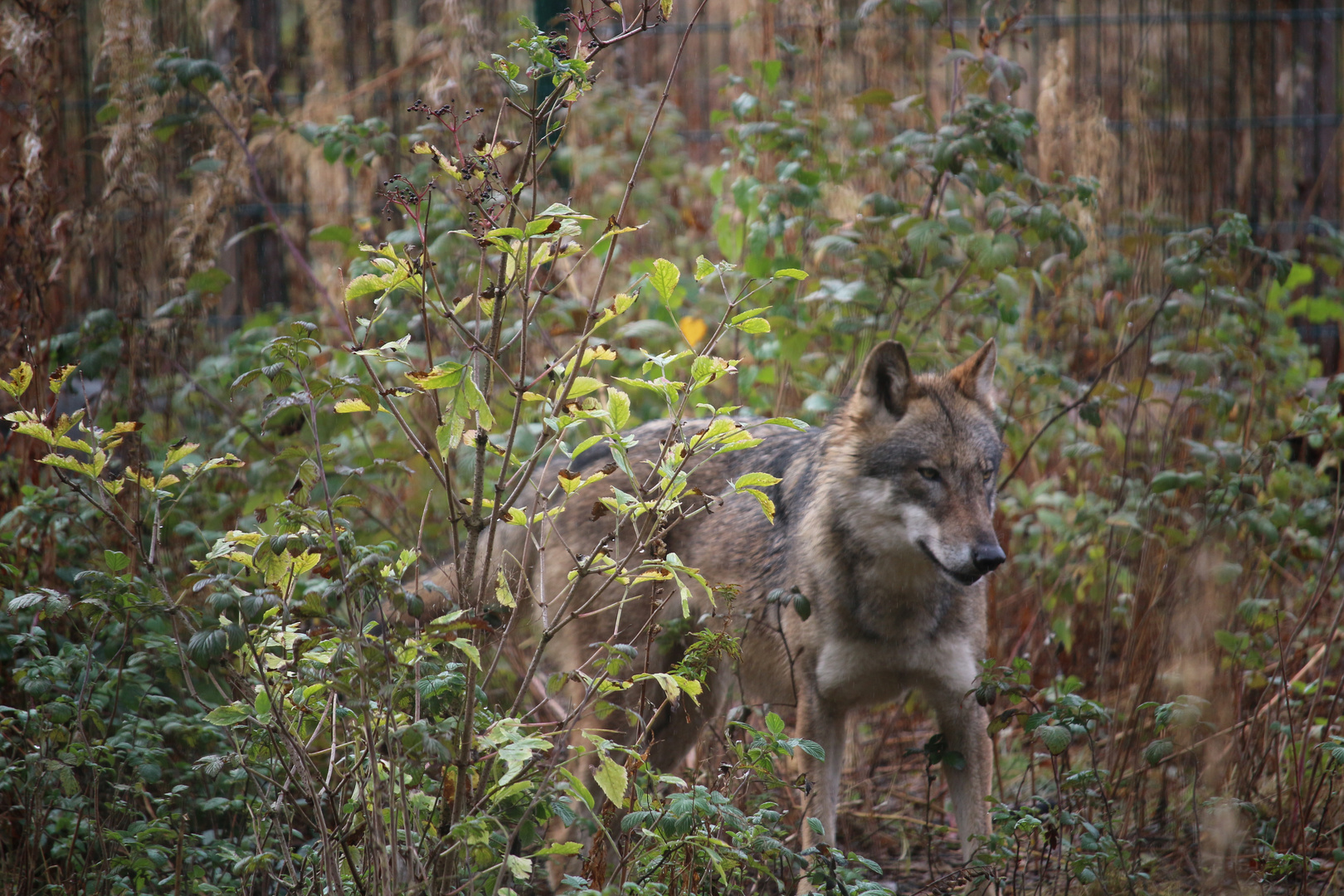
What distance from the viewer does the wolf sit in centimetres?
351

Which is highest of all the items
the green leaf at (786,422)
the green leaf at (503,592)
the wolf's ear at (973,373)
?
the green leaf at (786,422)

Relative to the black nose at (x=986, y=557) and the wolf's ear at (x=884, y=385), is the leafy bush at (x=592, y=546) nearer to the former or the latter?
the wolf's ear at (x=884, y=385)

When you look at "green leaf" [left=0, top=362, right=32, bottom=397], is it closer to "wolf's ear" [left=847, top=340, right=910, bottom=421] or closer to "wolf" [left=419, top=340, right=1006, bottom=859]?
"wolf" [left=419, top=340, right=1006, bottom=859]

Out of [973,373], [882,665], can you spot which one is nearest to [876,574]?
[882,665]

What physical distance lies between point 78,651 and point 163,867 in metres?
0.61

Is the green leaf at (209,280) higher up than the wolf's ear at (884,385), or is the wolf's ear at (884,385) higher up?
the green leaf at (209,280)

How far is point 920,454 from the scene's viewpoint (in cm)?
363

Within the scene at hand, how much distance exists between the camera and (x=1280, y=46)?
784cm

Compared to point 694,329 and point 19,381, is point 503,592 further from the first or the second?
point 694,329

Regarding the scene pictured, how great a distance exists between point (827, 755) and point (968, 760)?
46 centimetres

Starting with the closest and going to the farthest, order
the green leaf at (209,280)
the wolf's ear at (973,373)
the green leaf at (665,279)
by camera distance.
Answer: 1. the green leaf at (665,279)
2. the wolf's ear at (973,373)
3. the green leaf at (209,280)

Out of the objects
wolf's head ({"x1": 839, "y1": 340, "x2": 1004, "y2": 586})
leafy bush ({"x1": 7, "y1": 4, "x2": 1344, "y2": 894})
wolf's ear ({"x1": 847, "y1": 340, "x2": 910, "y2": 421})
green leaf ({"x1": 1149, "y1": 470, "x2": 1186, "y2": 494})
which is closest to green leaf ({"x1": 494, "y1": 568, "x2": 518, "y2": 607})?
leafy bush ({"x1": 7, "y1": 4, "x2": 1344, "y2": 894})

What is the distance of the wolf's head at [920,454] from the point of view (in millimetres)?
3533

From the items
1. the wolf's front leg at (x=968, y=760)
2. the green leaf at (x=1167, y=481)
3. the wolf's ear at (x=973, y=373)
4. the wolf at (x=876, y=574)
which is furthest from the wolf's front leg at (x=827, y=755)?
the green leaf at (x=1167, y=481)
